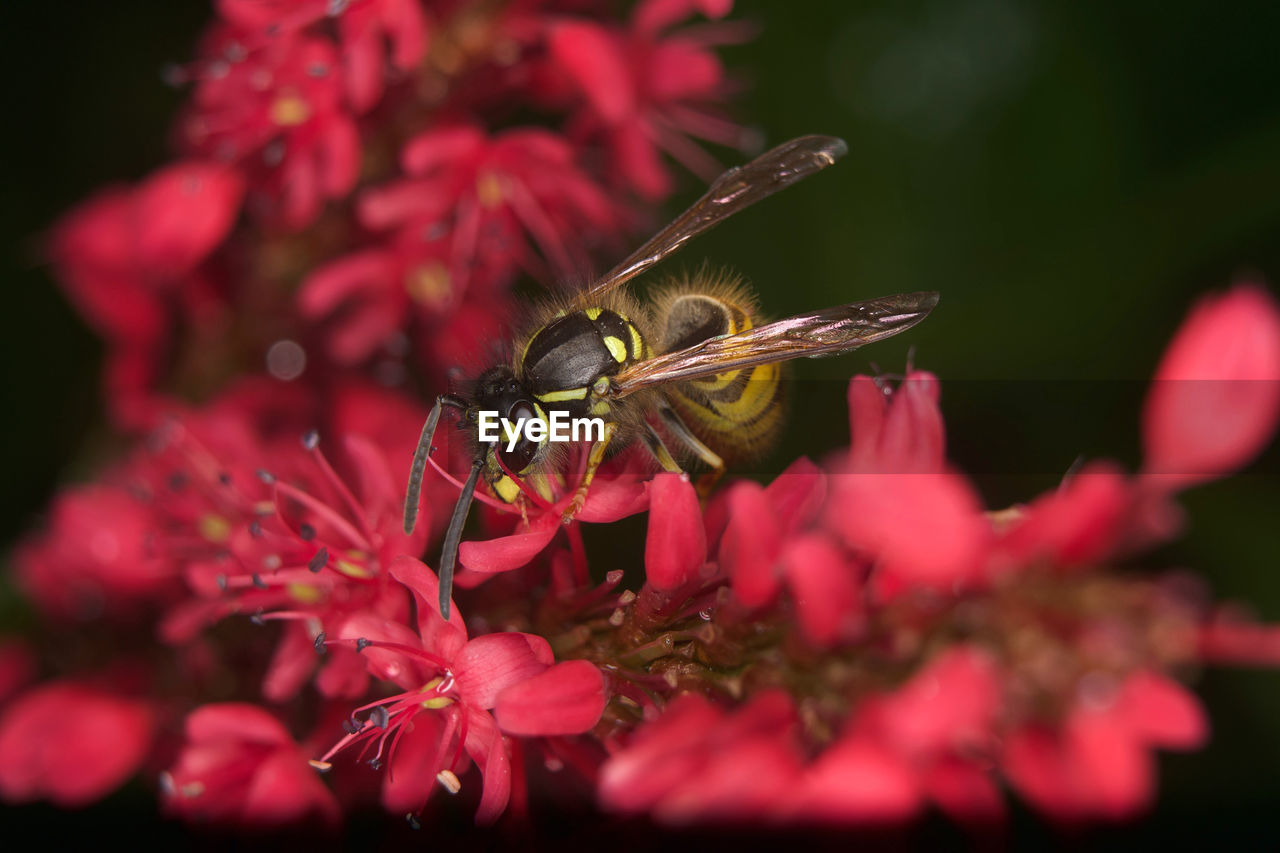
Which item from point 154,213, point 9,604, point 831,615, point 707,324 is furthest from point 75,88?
point 831,615

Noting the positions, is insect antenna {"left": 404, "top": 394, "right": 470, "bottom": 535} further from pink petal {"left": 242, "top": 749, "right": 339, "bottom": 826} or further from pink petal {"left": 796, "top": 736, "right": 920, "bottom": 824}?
pink petal {"left": 796, "top": 736, "right": 920, "bottom": 824}

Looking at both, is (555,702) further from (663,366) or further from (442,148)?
(442,148)

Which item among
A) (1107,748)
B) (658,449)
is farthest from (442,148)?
(1107,748)

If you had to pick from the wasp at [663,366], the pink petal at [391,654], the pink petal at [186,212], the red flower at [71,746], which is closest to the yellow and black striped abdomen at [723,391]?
the wasp at [663,366]

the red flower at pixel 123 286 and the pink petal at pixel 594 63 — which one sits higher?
the pink petal at pixel 594 63

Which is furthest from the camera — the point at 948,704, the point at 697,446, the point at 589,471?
the point at 697,446

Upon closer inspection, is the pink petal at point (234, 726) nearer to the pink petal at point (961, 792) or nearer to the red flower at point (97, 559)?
the red flower at point (97, 559)
